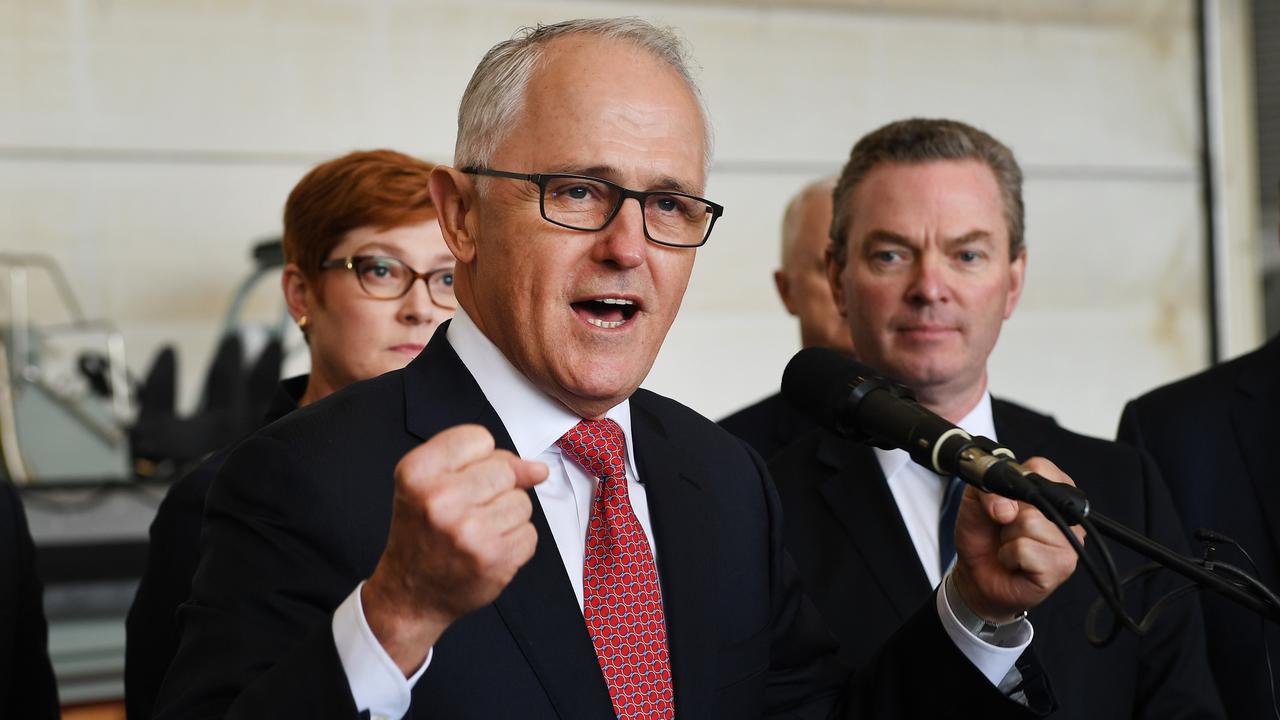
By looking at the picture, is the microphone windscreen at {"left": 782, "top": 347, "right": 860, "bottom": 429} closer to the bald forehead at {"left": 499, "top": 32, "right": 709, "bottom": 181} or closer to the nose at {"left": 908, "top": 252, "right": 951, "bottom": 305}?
the bald forehead at {"left": 499, "top": 32, "right": 709, "bottom": 181}

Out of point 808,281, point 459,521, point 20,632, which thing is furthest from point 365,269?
point 459,521

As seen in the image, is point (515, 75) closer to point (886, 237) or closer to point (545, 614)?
point (545, 614)

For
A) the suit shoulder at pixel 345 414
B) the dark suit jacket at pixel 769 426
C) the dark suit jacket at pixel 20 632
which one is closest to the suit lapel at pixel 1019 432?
the dark suit jacket at pixel 769 426

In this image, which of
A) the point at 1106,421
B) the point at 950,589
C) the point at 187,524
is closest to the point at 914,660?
Result: the point at 950,589

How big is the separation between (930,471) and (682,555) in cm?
74

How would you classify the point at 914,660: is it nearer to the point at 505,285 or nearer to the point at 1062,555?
the point at 1062,555

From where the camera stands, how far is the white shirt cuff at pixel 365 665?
107cm

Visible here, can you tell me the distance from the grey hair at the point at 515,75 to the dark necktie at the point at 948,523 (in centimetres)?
81

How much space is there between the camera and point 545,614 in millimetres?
1304

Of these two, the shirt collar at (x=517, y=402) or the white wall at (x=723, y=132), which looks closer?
the shirt collar at (x=517, y=402)

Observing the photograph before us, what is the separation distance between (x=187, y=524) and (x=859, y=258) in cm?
115

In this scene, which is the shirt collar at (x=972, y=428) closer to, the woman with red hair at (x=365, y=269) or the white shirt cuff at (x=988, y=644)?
the white shirt cuff at (x=988, y=644)

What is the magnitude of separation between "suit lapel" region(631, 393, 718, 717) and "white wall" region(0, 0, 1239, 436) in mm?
6798

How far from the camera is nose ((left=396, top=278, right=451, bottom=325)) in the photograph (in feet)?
7.50
